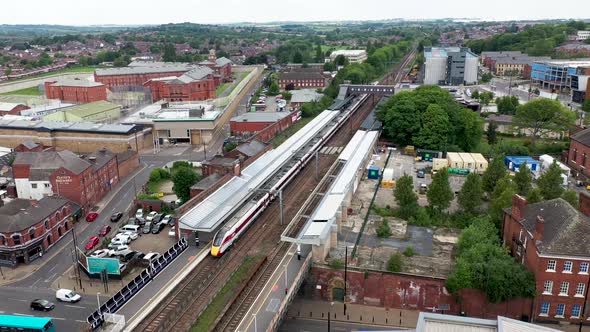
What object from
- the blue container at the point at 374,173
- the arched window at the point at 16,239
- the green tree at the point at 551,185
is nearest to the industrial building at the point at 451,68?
the blue container at the point at 374,173

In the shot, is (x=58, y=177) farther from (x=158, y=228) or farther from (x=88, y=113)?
(x=88, y=113)

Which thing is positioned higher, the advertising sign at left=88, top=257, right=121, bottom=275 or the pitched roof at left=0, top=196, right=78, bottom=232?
the pitched roof at left=0, top=196, right=78, bottom=232

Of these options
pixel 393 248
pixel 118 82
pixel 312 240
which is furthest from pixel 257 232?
pixel 118 82

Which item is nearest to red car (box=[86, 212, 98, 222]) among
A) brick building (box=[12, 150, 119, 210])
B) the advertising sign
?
brick building (box=[12, 150, 119, 210])

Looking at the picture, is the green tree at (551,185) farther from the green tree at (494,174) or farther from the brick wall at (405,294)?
the brick wall at (405,294)

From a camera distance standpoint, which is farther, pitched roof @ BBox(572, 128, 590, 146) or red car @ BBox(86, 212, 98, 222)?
pitched roof @ BBox(572, 128, 590, 146)

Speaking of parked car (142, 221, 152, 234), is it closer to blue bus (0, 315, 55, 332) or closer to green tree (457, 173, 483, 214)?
blue bus (0, 315, 55, 332)

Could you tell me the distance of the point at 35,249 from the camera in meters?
37.2

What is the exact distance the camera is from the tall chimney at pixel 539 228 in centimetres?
2825

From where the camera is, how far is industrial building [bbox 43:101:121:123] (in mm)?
76500

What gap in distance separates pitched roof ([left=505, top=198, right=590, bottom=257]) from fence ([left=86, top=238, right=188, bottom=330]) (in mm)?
23282

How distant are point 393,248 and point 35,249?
90.5 feet

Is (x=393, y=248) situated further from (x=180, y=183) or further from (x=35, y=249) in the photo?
(x=35, y=249)

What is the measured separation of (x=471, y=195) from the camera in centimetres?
3916
